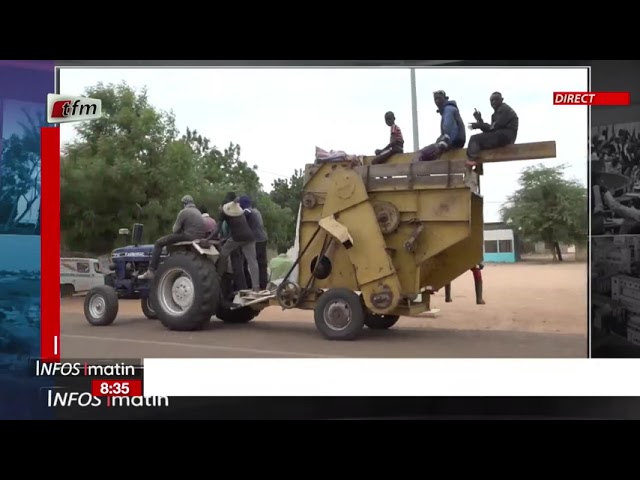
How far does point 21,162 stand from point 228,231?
220cm

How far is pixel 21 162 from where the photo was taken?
5.99 meters

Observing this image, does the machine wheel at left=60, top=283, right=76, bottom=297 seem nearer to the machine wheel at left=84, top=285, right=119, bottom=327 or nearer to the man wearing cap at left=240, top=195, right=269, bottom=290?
the machine wheel at left=84, top=285, right=119, bottom=327

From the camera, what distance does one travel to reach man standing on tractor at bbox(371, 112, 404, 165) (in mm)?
6273

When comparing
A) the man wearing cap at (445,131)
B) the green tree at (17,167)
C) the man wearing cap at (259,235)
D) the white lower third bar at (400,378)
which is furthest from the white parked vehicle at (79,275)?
the man wearing cap at (445,131)

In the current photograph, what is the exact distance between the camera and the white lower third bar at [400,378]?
598 centimetres

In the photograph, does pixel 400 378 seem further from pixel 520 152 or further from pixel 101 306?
pixel 101 306

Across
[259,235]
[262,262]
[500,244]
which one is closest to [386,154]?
[500,244]

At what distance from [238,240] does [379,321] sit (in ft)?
5.73

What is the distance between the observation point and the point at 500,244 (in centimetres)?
654

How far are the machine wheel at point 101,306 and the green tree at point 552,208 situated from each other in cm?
424

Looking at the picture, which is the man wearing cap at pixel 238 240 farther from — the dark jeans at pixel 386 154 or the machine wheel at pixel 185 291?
the dark jeans at pixel 386 154

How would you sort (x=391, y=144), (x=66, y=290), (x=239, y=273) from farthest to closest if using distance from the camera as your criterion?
(x=239, y=273)
(x=391, y=144)
(x=66, y=290)
